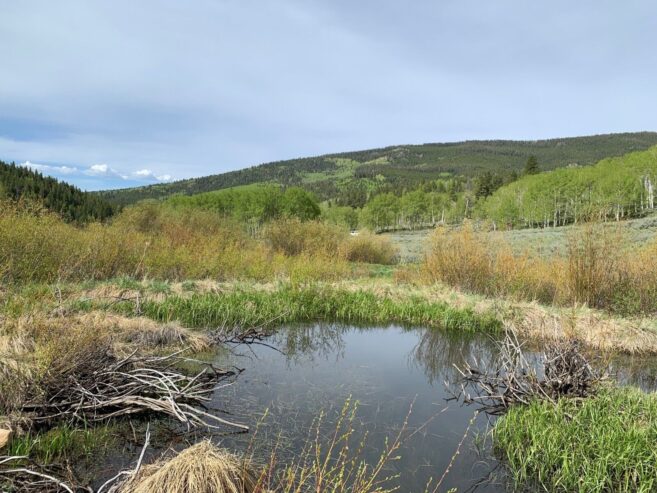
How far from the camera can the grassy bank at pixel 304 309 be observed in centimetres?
1163

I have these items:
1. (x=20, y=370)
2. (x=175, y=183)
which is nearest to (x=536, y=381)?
(x=20, y=370)

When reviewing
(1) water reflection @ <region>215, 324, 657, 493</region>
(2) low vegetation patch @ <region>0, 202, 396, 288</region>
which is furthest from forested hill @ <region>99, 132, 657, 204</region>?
(1) water reflection @ <region>215, 324, 657, 493</region>

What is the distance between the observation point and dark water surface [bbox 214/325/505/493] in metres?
5.30

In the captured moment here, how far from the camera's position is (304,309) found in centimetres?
1314

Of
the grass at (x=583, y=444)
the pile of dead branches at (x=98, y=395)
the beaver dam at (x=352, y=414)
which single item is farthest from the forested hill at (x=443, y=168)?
the pile of dead branches at (x=98, y=395)

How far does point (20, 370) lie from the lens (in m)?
5.62

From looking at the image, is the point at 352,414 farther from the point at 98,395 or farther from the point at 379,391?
the point at 98,395

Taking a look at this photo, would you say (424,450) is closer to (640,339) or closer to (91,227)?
(640,339)

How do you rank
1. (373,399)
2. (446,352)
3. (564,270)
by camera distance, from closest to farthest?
(373,399) → (446,352) → (564,270)

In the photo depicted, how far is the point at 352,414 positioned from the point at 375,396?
8.66 ft

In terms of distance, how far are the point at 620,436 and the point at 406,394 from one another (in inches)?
125

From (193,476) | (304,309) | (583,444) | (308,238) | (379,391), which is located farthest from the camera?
(308,238)

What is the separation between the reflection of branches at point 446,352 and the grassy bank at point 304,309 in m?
0.80

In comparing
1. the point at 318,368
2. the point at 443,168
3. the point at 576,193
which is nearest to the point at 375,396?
the point at 318,368
